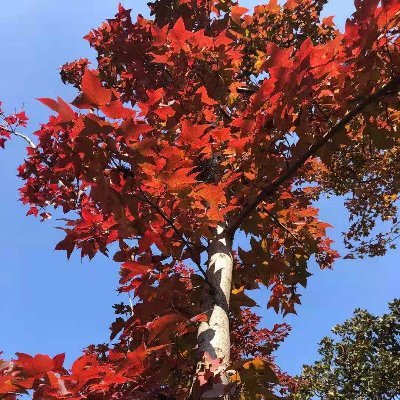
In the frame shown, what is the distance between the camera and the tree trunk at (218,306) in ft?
9.23

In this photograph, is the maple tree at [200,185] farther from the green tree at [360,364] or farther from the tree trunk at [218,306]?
the green tree at [360,364]

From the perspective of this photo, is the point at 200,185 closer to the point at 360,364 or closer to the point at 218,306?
the point at 218,306

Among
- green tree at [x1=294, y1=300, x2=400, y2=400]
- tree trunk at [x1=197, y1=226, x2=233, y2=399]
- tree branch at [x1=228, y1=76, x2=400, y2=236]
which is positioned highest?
green tree at [x1=294, y1=300, x2=400, y2=400]

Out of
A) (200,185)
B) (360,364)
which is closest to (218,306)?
(200,185)

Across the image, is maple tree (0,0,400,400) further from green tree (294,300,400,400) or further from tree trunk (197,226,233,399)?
green tree (294,300,400,400)

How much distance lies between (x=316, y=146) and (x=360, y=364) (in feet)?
53.7

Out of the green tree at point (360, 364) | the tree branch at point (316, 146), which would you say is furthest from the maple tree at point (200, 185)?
the green tree at point (360, 364)

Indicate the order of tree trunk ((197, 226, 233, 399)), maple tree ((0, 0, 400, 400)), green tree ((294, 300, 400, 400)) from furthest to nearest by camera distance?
green tree ((294, 300, 400, 400)) < tree trunk ((197, 226, 233, 399)) < maple tree ((0, 0, 400, 400))

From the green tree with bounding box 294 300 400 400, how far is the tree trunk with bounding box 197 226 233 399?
551 inches

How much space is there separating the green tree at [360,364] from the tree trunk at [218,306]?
14.0 metres

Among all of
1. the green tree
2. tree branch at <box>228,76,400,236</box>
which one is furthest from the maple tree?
the green tree

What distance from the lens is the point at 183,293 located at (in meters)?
2.92

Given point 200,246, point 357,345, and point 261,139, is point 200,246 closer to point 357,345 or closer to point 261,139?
point 261,139

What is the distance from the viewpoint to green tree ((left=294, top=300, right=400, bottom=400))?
617 inches
